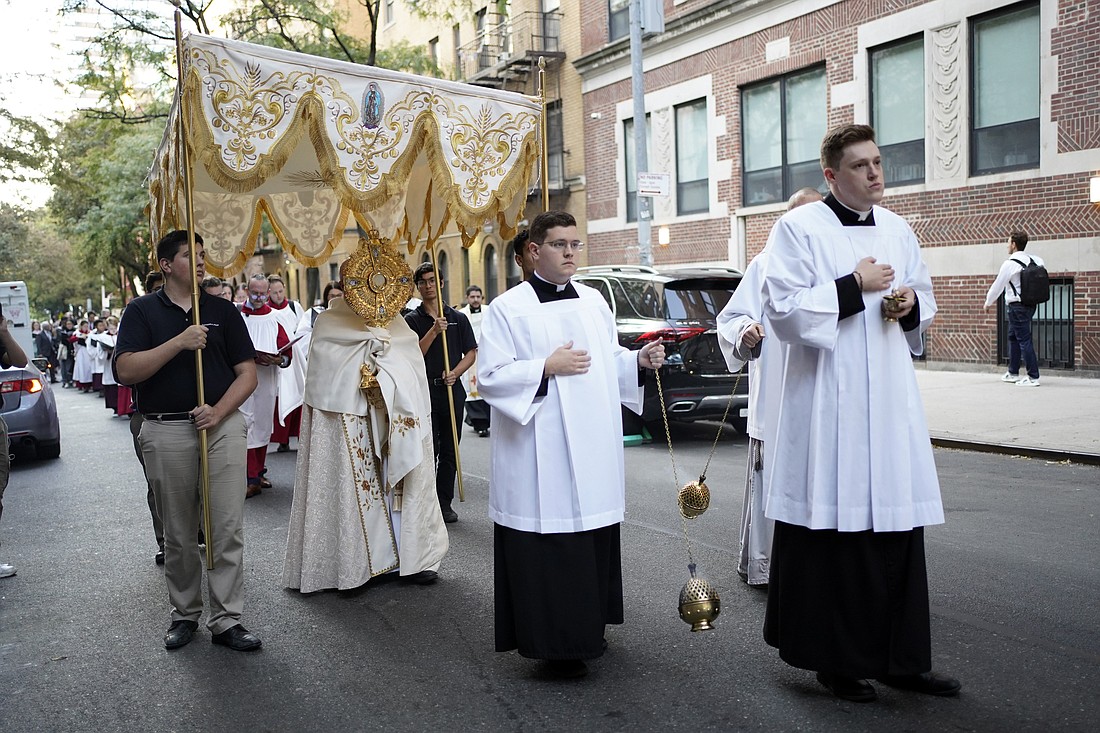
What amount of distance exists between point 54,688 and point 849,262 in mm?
3985

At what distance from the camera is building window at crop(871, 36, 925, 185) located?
690 inches

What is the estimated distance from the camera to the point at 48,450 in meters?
13.0

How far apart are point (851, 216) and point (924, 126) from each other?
47.1 ft

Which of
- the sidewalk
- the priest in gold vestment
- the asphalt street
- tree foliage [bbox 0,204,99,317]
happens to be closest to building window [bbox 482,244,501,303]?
the sidewalk

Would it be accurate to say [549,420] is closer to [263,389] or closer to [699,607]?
[699,607]

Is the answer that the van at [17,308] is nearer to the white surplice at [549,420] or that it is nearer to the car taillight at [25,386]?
the car taillight at [25,386]

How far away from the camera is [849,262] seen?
167 inches

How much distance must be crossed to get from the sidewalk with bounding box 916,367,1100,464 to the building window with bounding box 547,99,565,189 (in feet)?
46.8

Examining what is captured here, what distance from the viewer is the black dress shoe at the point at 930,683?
4.16 m

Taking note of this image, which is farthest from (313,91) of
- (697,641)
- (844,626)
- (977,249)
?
(977,249)

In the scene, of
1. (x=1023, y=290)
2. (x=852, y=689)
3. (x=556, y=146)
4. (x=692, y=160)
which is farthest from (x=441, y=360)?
(x=556, y=146)

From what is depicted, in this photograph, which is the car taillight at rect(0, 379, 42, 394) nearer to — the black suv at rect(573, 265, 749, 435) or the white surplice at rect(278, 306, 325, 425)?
the white surplice at rect(278, 306, 325, 425)

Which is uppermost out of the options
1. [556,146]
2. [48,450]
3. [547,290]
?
[556,146]

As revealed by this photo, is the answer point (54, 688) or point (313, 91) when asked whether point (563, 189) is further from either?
point (54, 688)
